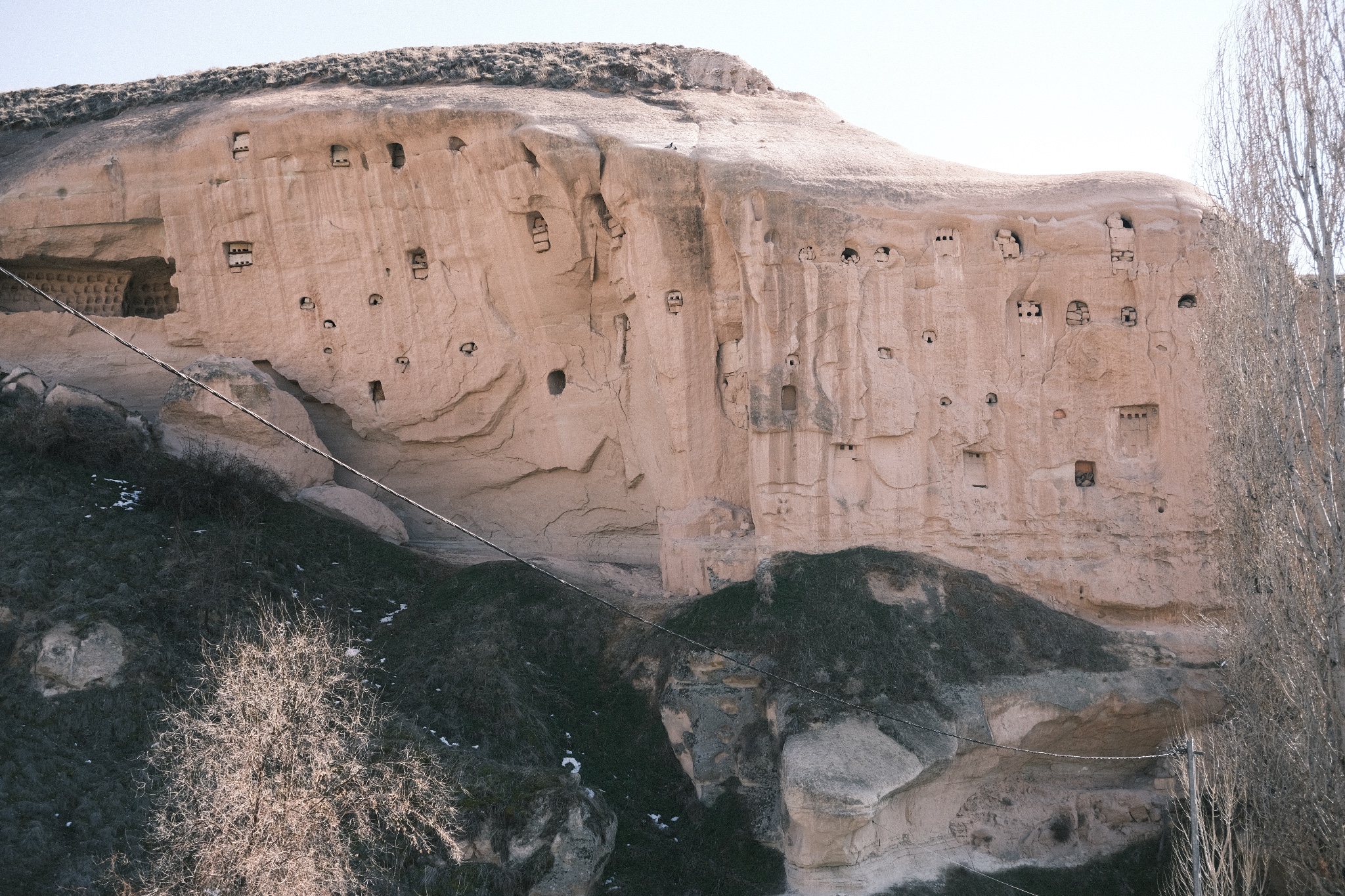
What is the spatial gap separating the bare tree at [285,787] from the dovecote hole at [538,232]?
7830mm

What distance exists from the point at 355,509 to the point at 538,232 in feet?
18.4

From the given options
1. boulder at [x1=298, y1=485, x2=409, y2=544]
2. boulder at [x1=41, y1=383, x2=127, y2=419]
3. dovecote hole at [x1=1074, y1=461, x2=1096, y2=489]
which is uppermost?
boulder at [x1=41, y1=383, x2=127, y2=419]

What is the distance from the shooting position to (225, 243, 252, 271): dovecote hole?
22.3 meters

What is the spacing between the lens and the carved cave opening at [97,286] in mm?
23141

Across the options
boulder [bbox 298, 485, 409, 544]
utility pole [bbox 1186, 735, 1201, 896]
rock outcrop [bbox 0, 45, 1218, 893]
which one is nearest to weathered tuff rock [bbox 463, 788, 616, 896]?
rock outcrop [bbox 0, 45, 1218, 893]

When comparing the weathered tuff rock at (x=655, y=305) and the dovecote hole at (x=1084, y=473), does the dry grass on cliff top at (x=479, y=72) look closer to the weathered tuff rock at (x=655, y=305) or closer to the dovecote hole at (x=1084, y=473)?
the weathered tuff rock at (x=655, y=305)

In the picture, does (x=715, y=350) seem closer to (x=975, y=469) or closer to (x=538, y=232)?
(x=538, y=232)

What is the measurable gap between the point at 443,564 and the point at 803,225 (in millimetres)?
8173

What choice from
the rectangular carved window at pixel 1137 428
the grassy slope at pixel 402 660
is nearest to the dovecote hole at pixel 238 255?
the grassy slope at pixel 402 660

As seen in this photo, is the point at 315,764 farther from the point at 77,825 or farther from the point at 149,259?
the point at 149,259

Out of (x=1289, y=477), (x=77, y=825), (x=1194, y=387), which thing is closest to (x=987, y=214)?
(x=1194, y=387)

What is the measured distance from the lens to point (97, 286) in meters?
23.6

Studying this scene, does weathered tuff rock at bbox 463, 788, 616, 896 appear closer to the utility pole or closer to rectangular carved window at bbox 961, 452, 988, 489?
the utility pole

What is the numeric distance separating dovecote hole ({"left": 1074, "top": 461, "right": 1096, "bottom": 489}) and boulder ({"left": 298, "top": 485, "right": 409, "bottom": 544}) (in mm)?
11126
